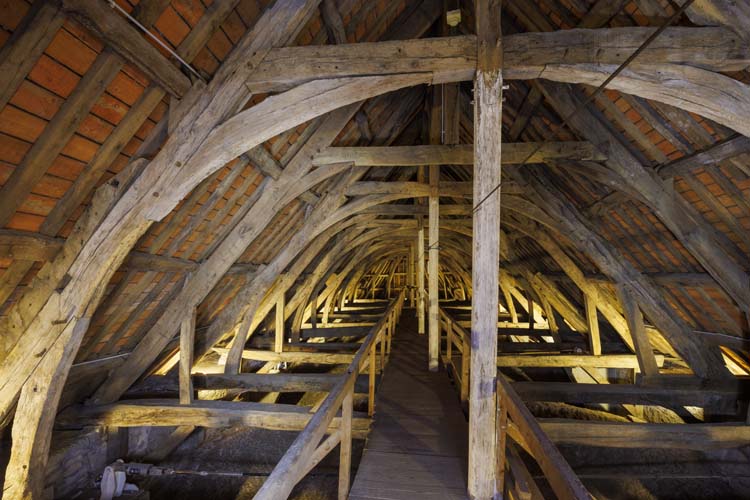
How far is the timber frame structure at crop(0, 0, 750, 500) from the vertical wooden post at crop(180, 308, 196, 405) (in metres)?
0.03

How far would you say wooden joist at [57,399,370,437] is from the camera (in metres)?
4.07

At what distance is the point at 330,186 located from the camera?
518 cm

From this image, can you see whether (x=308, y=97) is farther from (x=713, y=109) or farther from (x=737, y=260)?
(x=737, y=260)

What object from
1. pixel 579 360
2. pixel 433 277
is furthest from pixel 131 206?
pixel 579 360

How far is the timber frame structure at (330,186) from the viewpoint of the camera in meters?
2.00

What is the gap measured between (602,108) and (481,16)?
199 centimetres

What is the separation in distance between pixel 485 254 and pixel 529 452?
1188 millimetres

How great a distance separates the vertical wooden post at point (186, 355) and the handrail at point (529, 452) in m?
3.52

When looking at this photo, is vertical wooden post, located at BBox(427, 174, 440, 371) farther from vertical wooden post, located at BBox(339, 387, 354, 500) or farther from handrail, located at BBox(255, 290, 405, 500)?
vertical wooden post, located at BBox(339, 387, 354, 500)

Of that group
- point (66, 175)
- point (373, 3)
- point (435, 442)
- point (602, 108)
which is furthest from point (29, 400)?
point (602, 108)

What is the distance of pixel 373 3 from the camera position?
127 inches

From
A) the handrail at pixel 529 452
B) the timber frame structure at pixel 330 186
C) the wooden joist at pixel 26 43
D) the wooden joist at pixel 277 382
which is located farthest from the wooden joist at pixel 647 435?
the wooden joist at pixel 26 43

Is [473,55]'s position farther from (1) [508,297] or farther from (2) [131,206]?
(1) [508,297]

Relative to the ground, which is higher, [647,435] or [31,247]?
[31,247]
